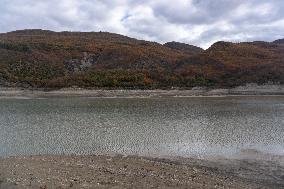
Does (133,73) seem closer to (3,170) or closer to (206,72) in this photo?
(206,72)

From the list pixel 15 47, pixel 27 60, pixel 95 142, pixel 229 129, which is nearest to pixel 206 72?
pixel 27 60

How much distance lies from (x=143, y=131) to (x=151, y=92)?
3780cm

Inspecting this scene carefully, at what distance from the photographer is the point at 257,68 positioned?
76688 millimetres

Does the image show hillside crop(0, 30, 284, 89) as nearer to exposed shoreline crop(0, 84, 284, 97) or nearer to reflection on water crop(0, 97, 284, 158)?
exposed shoreline crop(0, 84, 284, 97)

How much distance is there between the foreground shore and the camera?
46.8 feet

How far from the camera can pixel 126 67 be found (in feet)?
289

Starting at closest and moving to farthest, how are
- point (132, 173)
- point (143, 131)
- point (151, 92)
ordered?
point (132, 173) < point (143, 131) < point (151, 92)

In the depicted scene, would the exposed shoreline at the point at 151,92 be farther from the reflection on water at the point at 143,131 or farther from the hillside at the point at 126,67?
the reflection on water at the point at 143,131

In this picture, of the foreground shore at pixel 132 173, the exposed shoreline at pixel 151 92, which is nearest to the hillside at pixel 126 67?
the exposed shoreline at pixel 151 92

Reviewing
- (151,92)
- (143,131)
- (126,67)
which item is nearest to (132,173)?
(143,131)

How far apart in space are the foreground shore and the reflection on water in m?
2.77

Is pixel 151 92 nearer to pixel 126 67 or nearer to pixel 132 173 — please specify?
pixel 126 67

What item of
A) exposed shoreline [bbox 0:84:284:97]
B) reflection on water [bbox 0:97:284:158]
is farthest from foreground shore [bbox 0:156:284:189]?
exposed shoreline [bbox 0:84:284:97]

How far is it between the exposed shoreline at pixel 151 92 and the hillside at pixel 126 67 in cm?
246
